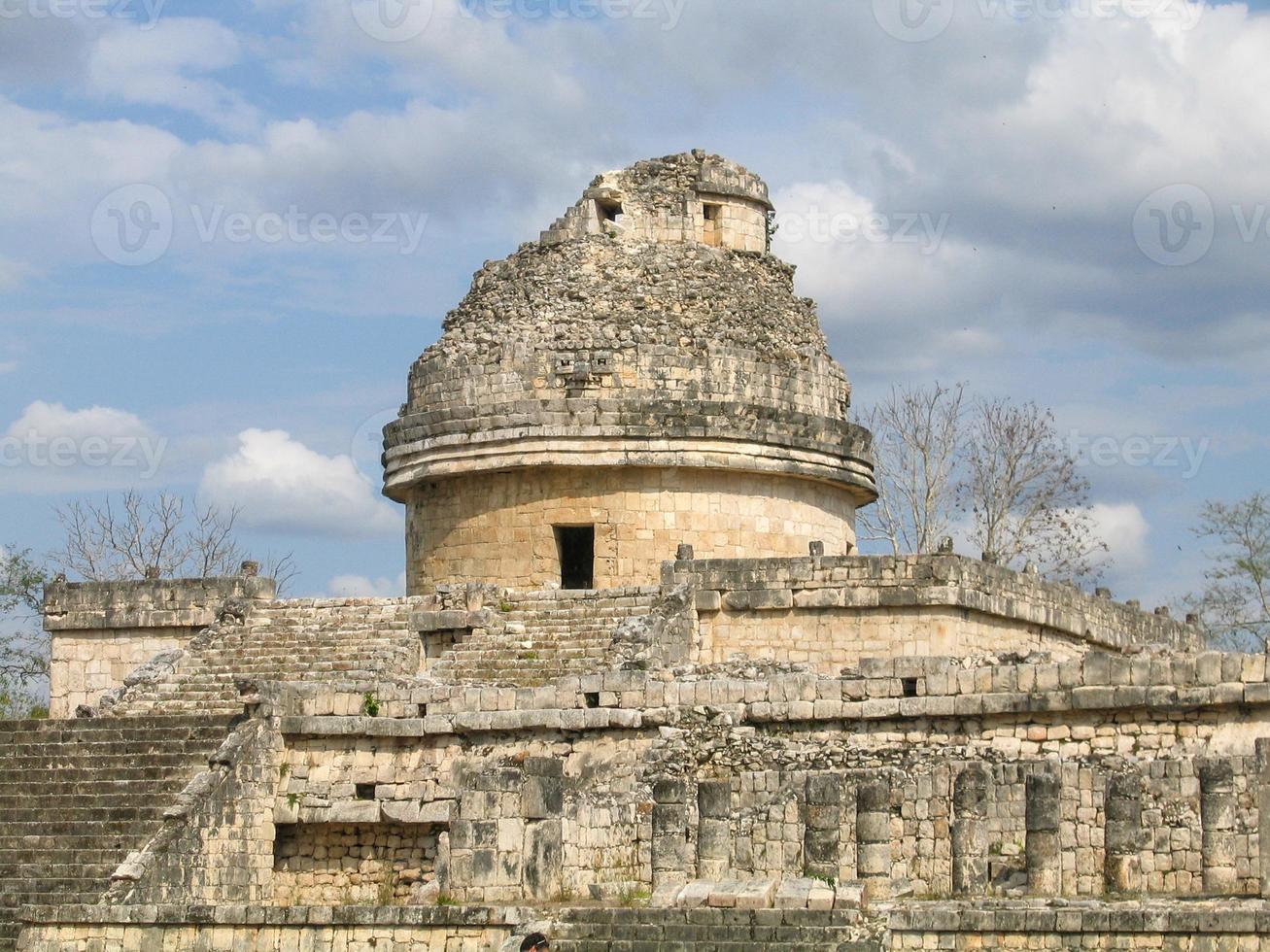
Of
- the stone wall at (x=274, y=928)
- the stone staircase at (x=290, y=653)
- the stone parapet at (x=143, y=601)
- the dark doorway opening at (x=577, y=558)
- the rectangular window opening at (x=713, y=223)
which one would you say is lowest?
the stone wall at (x=274, y=928)

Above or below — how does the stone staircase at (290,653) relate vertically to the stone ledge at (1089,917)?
above

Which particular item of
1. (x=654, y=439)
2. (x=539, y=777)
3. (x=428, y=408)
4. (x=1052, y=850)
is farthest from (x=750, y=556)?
(x=1052, y=850)

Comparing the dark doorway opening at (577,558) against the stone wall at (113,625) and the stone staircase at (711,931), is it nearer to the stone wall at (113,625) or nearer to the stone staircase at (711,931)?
the stone wall at (113,625)

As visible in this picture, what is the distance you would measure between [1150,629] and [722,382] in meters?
7.78

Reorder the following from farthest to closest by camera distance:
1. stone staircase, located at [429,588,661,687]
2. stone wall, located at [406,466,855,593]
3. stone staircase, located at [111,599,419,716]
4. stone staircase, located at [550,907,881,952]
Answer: stone wall, located at [406,466,855,593] < stone staircase, located at [111,599,419,716] < stone staircase, located at [429,588,661,687] < stone staircase, located at [550,907,881,952]

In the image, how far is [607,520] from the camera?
1070 inches

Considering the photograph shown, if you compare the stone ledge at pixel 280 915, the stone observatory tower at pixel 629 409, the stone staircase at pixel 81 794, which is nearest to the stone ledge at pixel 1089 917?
the stone ledge at pixel 280 915

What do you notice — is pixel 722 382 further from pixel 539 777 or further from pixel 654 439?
pixel 539 777

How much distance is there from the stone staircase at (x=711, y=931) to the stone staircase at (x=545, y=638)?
6.19 metres

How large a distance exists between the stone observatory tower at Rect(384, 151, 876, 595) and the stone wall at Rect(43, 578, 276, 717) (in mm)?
2921

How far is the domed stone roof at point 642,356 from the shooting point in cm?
2712

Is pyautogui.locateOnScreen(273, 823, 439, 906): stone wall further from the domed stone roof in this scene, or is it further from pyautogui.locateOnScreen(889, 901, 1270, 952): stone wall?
pyautogui.locateOnScreen(889, 901, 1270, 952): stone wall

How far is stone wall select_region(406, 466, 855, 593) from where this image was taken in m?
27.0

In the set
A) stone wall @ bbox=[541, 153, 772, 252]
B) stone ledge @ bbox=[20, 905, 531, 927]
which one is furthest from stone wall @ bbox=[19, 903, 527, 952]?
stone wall @ bbox=[541, 153, 772, 252]
